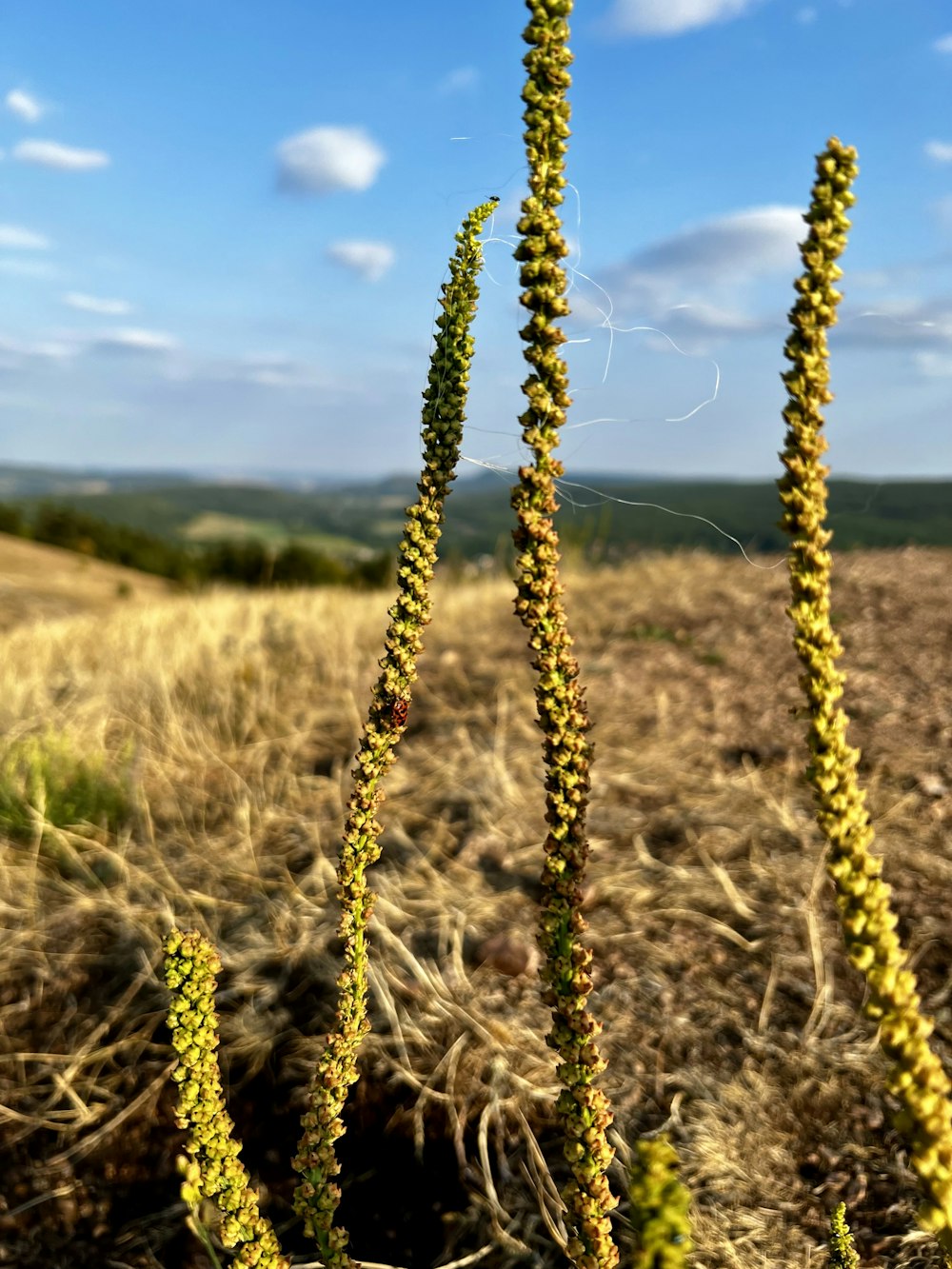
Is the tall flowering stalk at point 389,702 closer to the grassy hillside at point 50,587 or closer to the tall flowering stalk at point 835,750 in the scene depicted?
the tall flowering stalk at point 835,750

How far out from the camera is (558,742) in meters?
1.29

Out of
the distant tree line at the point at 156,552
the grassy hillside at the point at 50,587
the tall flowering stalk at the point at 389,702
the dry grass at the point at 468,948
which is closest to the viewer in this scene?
the tall flowering stalk at the point at 389,702

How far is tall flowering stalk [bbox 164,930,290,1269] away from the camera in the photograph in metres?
1.54

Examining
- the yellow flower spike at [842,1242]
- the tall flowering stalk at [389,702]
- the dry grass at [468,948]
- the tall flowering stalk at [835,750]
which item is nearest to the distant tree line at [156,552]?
the dry grass at [468,948]

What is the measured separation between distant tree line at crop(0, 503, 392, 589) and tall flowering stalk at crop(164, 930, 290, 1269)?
4529 cm

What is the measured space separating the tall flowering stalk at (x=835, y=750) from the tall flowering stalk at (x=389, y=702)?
0.56m

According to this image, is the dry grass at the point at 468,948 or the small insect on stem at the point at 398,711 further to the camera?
the dry grass at the point at 468,948

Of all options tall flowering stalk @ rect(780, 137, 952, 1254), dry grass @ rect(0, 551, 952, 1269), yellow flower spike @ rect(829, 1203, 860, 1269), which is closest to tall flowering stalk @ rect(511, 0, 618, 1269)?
tall flowering stalk @ rect(780, 137, 952, 1254)

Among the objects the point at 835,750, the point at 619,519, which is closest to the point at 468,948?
the point at 835,750

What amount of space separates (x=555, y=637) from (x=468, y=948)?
246 cm

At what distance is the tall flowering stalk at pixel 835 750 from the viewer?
1.02 meters

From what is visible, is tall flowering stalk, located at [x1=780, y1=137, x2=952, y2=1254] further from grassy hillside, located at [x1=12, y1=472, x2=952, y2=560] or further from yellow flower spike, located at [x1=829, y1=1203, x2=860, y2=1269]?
yellow flower spike, located at [x1=829, y1=1203, x2=860, y2=1269]

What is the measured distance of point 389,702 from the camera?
1552 mm

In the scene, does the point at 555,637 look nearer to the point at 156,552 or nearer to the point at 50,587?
the point at 50,587
